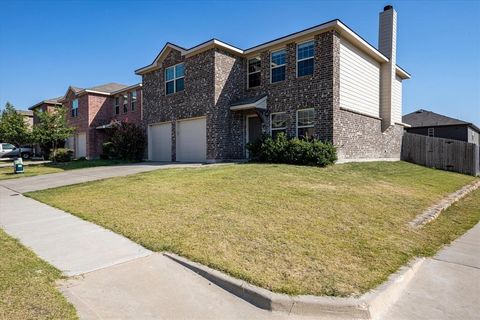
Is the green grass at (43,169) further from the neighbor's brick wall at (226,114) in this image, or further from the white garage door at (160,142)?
the neighbor's brick wall at (226,114)

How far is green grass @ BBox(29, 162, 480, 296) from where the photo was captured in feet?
12.9

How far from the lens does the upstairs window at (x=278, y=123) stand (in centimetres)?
1525

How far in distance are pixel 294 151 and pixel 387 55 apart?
9453 millimetres

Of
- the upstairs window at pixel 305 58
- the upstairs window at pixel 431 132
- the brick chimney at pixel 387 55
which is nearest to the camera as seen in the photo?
the upstairs window at pixel 305 58

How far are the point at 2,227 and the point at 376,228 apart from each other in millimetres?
7146

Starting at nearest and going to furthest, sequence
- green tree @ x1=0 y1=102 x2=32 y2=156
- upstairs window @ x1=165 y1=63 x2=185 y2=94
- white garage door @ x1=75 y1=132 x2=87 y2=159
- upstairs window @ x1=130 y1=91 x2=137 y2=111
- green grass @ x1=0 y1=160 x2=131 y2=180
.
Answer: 1. green grass @ x1=0 y1=160 x2=131 y2=180
2. upstairs window @ x1=165 y1=63 x2=185 y2=94
3. upstairs window @ x1=130 y1=91 x2=137 y2=111
4. green tree @ x1=0 y1=102 x2=32 y2=156
5. white garage door @ x1=75 y1=132 x2=87 y2=159

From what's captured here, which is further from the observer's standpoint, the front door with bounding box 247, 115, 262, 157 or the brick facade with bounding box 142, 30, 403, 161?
the front door with bounding box 247, 115, 262, 157

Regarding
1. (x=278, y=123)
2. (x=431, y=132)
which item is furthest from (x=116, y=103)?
(x=431, y=132)

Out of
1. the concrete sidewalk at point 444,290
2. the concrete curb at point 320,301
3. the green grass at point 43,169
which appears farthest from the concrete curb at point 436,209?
the green grass at point 43,169

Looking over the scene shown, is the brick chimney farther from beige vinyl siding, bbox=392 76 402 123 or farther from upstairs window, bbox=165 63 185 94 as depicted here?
upstairs window, bbox=165 63 185 94

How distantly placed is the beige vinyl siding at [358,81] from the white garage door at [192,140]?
744 cm

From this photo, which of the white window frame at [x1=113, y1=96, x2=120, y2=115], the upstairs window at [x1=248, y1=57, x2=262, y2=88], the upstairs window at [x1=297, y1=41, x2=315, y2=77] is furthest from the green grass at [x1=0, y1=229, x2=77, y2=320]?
the white window frame at [x1=113, y1=96, x2=120, y2=115]

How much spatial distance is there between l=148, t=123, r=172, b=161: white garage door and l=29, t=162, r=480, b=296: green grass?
898cm

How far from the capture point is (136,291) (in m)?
3.46
